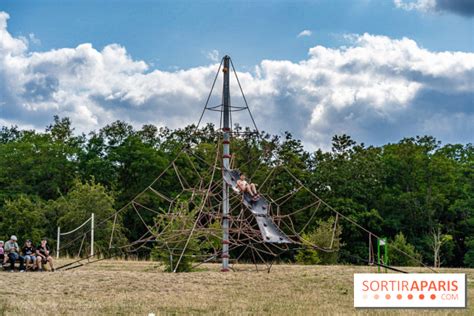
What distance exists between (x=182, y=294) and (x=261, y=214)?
5.28 m

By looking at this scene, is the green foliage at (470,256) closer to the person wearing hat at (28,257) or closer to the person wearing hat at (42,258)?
the person wearing hat at (42,258)

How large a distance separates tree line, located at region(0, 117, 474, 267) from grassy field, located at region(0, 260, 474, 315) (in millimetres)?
23299

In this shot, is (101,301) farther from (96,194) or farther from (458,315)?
(96,194)

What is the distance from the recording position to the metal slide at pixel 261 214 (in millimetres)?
17605

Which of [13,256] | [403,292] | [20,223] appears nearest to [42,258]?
[13,256]

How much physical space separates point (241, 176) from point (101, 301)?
6.54 metres

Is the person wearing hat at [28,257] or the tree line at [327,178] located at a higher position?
the tree line at [327,178]

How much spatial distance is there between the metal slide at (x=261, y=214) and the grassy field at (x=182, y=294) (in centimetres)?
88

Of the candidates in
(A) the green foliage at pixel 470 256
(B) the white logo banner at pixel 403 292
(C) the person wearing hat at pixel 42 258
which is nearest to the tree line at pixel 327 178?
(A) the green foliage at pixel 470 256

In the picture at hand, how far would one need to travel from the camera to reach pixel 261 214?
18.4 metres

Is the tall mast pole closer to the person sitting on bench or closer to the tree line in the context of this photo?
the person sitting on bench

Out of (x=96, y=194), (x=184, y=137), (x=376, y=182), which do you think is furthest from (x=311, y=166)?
(x=96, y=194)

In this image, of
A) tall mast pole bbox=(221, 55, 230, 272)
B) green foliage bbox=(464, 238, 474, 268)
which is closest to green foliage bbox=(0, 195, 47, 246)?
tall mast pole bbox=(221, 55, 230, 272)

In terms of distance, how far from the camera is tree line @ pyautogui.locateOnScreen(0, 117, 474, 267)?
41969 millimetres
